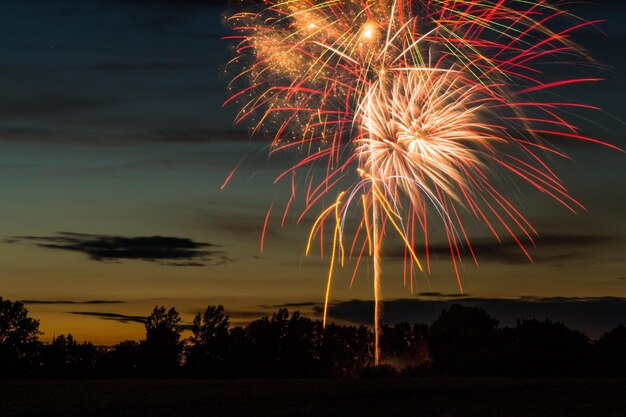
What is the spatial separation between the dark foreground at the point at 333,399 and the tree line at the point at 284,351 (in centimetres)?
2050

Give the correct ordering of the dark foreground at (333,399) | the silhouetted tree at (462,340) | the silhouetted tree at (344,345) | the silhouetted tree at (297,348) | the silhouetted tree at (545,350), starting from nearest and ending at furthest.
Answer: the dark foreground at (333,399) < the silhouetted tree at (545,350) < the silhouetted tree at (462,340) < the silhouetted tree at (297,348) < the silhouetted tree at (344,345)

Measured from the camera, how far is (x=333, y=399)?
109 feet

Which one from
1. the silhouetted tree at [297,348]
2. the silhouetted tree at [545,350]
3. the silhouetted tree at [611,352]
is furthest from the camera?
the silhouetted tree at [297,348]

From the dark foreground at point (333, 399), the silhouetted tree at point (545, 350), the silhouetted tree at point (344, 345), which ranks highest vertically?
the silhouetted tree at point (344, 345)

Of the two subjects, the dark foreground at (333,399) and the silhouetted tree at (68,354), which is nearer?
the dark foreground at (333,399)

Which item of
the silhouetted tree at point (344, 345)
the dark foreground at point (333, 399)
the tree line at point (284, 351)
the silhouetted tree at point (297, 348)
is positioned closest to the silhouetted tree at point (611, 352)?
the tree line at point (284, 351)

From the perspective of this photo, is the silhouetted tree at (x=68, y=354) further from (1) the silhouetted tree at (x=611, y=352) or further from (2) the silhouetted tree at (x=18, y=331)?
(1) the silhouetted tree at (x=611, y=352)

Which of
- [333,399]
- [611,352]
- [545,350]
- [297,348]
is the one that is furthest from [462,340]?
[333,399]

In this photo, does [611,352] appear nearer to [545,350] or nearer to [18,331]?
[545,350]

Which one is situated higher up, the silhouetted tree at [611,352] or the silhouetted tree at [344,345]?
the silhouetted tree at [344,345]

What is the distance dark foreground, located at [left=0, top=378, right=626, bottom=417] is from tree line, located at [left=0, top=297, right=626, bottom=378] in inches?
807

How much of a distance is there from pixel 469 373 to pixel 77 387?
111 feet

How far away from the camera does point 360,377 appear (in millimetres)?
43906

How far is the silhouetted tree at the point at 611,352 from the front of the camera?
67.7m
